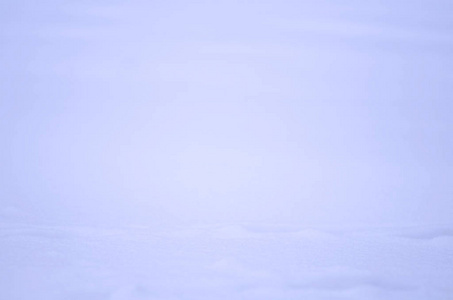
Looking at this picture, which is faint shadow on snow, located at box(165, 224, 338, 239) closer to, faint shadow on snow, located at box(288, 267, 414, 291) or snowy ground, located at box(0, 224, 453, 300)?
snowy ground, located at box(0, 224, 453, 300)

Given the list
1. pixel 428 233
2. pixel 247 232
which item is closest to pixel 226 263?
pixel 247 232

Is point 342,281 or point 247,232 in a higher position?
point 247,232

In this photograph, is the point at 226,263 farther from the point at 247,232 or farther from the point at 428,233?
the point at 428,233

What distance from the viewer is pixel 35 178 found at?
6.25 feet

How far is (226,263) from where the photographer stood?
60.5 inches

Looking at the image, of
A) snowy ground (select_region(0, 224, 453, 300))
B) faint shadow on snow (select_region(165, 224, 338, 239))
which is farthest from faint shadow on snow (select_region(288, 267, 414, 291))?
faint shadow on snow (select_region(165, 224, 338, 239))

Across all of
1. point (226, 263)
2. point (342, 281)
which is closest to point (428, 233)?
point (342, 281)

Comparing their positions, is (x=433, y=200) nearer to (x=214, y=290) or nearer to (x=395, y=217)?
(x=395, y=217)

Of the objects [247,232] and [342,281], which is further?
[247,232]

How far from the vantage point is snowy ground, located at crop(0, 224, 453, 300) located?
142 centimetres

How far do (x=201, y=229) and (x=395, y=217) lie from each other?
55cm

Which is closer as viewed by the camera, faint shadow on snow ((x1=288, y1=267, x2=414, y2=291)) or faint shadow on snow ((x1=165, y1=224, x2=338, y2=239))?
faint shadow on snow ((x1=288, y1=267, x2=414, y2=291))

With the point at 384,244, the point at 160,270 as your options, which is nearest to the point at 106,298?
the point at 160,270

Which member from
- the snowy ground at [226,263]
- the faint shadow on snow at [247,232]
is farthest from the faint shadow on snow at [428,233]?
the faint shadow on snow at [247,232]
